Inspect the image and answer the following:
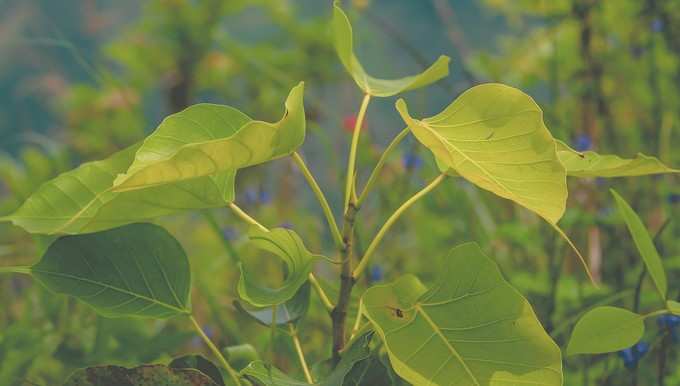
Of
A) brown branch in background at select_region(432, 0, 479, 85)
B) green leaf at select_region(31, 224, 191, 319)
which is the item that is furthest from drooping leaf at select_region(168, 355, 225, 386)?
brown branch in background at select_region(432, 0, 479, 85)

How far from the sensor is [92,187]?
490 mm

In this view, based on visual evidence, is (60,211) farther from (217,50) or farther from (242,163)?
(217,50)

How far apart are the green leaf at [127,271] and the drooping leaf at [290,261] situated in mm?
78

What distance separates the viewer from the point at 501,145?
41 cm

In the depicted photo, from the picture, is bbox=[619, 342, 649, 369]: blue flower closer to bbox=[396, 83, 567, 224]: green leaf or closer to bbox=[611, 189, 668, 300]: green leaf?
bbox=[611, 189, 668, 300]: green leaf

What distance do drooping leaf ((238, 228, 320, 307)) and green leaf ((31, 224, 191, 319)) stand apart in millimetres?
78

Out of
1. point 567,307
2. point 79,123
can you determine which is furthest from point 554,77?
point 79,123

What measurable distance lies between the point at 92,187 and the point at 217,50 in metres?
2.35

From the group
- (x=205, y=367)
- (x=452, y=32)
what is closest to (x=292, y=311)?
(x=205, y=367)

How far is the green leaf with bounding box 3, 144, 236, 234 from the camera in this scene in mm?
451

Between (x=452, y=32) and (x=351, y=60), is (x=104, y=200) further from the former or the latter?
(x=452, y=32)

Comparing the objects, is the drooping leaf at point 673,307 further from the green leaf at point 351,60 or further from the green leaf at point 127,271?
the green leaf at point 127,271

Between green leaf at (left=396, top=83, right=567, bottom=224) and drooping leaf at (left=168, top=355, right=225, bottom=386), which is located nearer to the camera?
green leaf at (left=396, top=83, right=567, bottom=224)

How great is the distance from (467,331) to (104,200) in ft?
0.73
